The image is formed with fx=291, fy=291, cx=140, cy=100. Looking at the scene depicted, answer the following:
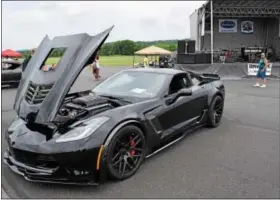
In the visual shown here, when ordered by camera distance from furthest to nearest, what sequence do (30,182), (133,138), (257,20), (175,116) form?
(257,20), (175,116), (133,138), (30,182)

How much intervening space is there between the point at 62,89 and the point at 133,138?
3.18 ft

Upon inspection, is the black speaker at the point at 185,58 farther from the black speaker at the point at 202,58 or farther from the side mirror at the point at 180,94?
the side mirror at the point at 180,94

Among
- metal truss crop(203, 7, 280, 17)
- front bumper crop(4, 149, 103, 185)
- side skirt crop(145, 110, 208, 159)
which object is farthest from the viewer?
metal truss crop(203, 7, 280, 17)

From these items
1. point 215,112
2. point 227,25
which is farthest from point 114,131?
point 227,25

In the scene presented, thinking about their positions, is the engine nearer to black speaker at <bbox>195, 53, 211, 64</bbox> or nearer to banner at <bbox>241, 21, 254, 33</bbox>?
black speaker at <bbox>195, 53, 211, 64</bbox>

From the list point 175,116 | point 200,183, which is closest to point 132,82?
point 175,116

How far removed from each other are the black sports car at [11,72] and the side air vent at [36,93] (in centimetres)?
859

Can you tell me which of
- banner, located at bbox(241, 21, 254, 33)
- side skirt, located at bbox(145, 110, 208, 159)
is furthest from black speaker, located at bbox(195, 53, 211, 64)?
side skirt, located at bbox(145, 110, 208, 159)

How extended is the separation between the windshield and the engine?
399 millimetres

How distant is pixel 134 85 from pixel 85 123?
136 cm

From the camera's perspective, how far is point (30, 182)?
314cm

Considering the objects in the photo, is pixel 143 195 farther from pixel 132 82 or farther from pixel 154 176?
pixel 132 82

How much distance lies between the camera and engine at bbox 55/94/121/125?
326 centimetres

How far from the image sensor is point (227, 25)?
1898cm
